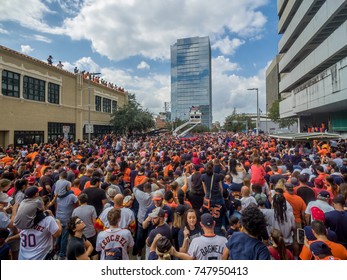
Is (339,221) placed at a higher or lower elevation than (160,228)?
higher

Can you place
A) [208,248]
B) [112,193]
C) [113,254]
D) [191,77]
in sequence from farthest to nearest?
[191,77] → [112,193] → [113,254] → [208,248]

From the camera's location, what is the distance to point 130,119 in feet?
110

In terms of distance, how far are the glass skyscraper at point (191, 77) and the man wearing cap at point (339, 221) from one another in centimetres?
13356

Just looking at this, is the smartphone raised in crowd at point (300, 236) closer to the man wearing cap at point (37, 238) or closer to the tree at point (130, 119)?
the man wearing cap at point (37, 238)

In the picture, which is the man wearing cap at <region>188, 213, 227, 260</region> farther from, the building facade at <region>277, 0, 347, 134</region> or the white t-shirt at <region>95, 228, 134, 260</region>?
the building facade at <region>277, 0, 347, 134</region>

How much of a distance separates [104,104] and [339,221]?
35.4 m

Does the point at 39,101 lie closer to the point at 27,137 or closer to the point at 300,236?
the point at 27,137

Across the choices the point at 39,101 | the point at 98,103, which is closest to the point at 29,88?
the point at 39,101

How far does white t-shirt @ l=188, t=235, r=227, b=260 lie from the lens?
112 inches

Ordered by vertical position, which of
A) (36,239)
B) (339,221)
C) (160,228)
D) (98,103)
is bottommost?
(36,239)

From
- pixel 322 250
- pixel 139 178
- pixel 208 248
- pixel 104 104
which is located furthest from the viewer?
pixel 104 104

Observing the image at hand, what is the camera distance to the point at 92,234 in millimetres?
4105

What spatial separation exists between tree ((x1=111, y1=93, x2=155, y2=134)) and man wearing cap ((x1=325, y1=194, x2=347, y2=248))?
1214 inches

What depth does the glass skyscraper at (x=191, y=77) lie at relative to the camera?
137875 millimetres
